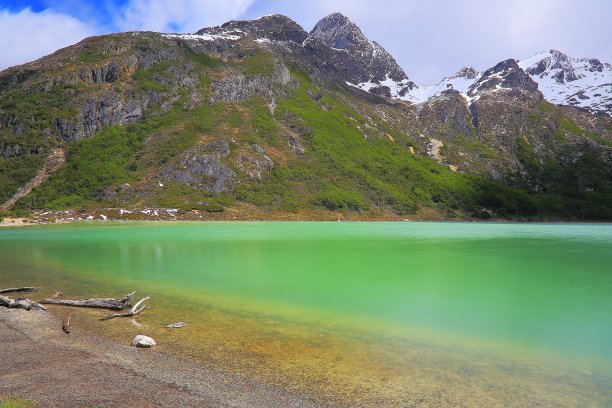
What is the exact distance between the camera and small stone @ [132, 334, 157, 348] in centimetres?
1241

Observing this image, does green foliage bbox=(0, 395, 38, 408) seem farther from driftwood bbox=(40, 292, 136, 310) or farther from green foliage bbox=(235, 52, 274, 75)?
green foliage bbox=(235, 52, 274, 75)

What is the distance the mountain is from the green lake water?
70961mm

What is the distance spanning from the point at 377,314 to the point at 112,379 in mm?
11032

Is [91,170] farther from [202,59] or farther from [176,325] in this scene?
[176,325]

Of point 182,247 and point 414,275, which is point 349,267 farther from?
point 182,247

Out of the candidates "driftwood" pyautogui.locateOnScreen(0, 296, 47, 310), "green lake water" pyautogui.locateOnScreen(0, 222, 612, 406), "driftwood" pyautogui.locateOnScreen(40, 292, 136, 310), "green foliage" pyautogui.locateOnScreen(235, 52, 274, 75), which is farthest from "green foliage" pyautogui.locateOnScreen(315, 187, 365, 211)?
"driftwood" pyautogui.locateOnScreen(0, 296, 47, 310)

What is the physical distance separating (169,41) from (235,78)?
34.7 m

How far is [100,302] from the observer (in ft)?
57.0

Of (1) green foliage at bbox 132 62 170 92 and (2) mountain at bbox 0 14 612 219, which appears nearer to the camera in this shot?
(2) mountain at bbox 0 14 612 219

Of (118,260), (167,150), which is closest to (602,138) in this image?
(167,150)

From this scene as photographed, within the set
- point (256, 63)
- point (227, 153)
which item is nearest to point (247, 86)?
point (256, 63)

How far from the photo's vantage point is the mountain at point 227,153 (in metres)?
108

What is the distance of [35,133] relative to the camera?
11969 centimetres

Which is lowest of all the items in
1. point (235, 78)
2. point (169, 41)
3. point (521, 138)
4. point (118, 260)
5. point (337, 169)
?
point (118, 260)
